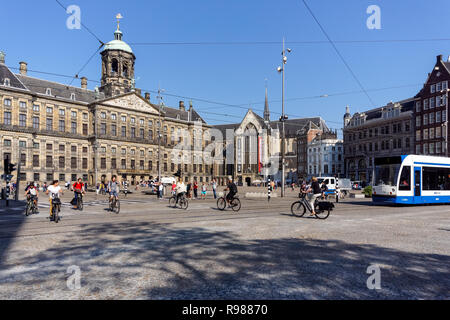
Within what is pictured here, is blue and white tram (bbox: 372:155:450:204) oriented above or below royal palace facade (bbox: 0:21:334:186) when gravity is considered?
below

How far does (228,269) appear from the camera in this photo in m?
5.48

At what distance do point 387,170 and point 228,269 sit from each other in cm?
1732

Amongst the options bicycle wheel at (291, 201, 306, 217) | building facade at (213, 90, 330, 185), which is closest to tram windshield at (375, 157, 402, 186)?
bicycle wheel at (291, 201, 306, 217)

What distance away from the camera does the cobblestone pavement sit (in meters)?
4.40

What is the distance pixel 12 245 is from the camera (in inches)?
302

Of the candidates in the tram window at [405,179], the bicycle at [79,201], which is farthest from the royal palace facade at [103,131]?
the tram window at [405,179]

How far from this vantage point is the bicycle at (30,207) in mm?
14875

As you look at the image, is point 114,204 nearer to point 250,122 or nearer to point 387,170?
point 387,170

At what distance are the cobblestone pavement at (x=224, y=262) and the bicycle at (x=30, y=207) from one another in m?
5.14

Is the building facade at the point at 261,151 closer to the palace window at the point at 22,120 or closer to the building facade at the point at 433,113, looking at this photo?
the building facade at the point at 433,113

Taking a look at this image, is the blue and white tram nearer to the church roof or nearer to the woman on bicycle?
the woman on bicycle

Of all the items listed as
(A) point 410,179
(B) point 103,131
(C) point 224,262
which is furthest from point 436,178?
(B) point 103,131
